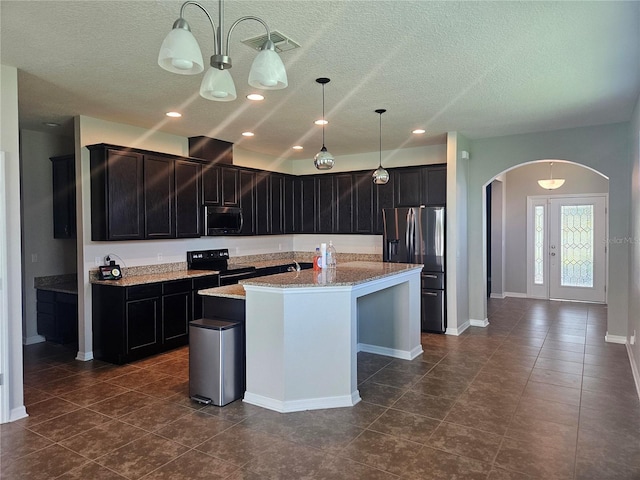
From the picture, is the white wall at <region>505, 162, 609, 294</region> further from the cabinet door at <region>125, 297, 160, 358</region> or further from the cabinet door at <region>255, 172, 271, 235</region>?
the cabinet door at <region>125, 297, 160, 358</region>

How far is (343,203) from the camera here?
7324 millimetres

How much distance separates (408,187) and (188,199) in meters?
3.19

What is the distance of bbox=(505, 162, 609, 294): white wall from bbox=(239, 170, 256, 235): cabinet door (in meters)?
5.22

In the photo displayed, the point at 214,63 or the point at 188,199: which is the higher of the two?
the point at 214,63

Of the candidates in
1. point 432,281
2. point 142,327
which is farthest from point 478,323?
point 142,327

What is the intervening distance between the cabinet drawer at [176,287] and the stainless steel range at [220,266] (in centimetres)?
52

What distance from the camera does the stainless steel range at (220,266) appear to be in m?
5.90

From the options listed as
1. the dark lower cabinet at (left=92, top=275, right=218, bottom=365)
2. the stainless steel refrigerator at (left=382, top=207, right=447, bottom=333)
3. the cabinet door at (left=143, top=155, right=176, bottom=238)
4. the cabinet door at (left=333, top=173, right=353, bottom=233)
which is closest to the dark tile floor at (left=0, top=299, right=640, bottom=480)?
the dark lower cabinet at (left=92, top=275, right=218, bottom=365)

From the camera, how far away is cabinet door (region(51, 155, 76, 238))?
17.6ft

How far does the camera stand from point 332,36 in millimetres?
2865

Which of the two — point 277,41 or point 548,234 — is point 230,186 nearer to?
point 277,41

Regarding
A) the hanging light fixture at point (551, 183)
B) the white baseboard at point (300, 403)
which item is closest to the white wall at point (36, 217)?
the white baseboard at point (300, 403)

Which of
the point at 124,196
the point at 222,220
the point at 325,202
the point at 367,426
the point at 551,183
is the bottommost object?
the point at 367,426

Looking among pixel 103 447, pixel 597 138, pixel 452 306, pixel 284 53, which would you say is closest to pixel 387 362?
pixel 452 306
